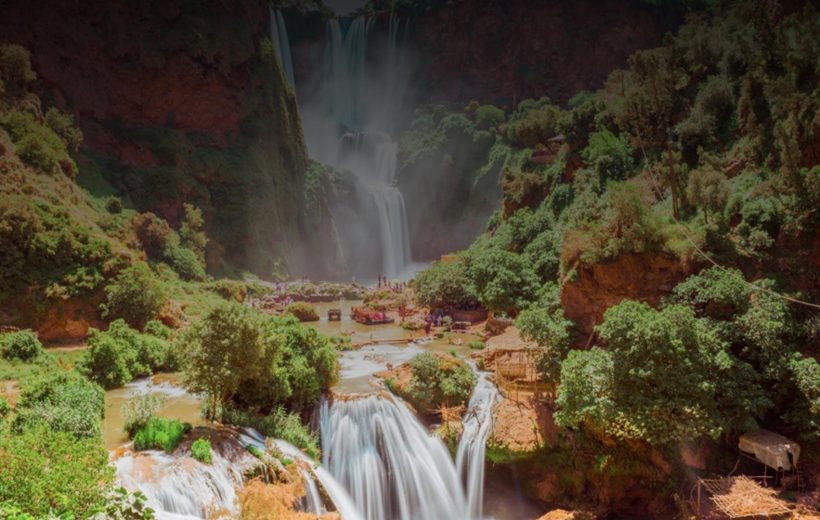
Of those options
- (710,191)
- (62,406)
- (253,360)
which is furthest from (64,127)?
(710,191)

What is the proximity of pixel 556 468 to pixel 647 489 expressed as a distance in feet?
10.6

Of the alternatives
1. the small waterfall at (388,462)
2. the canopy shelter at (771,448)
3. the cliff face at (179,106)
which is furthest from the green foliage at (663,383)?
the cliff face at (179,106)

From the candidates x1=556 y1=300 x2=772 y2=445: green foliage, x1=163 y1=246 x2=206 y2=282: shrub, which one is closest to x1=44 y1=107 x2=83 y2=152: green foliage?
x1=163 y1=246 x2=206 y2=282: shrub

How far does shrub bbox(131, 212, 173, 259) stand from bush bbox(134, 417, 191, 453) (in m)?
23.8

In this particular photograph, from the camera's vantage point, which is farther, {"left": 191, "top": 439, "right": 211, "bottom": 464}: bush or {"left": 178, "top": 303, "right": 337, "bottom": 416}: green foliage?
{"left": 178, "top": 303, "right": 337, "bottom": 416}: green foliage

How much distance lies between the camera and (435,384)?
21078 millimetres

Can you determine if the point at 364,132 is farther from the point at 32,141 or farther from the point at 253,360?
the point at 253,360

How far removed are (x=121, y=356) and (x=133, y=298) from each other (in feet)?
18.4

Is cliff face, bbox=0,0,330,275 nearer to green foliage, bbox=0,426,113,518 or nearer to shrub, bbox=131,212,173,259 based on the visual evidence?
shrub, bbox=131,212,173,259

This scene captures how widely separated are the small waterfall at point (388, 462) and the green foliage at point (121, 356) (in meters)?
9.11

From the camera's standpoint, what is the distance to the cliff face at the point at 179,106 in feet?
135

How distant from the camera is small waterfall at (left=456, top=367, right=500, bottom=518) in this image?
66.1 ft

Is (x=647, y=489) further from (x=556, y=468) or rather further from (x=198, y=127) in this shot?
(x=198, y=127)

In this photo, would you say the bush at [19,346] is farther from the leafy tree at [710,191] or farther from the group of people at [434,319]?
the leafy tree at [710,191]
